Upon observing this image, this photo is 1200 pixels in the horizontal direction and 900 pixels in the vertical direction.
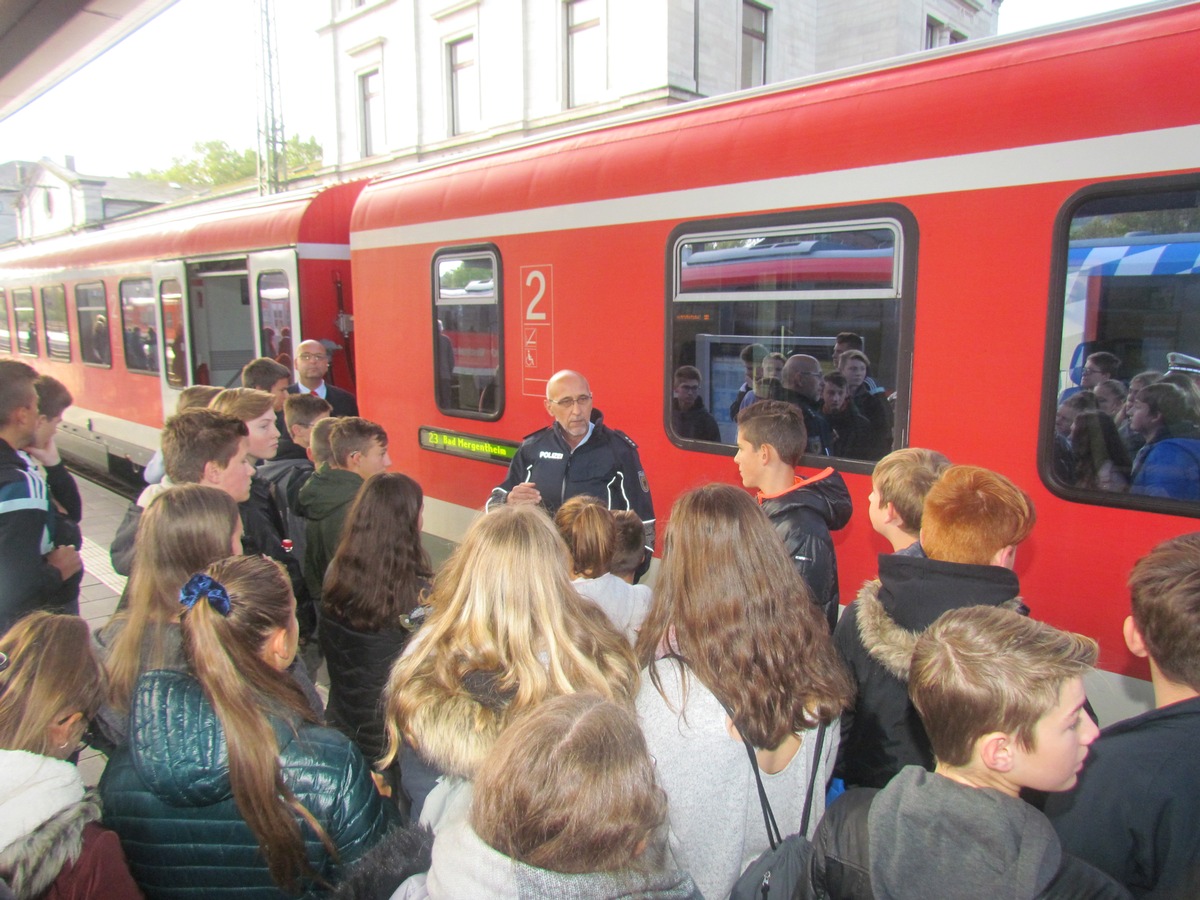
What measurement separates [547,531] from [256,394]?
2.59m

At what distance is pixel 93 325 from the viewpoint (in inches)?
431

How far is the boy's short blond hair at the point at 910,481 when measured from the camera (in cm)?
252

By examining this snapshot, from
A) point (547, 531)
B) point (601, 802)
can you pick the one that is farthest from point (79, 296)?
point (601, 802)

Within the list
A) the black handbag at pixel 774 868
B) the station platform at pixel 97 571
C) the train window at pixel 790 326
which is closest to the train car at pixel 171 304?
the station platform at pixel 97 571

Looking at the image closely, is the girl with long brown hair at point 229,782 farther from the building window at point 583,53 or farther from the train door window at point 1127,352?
the building window at point 583,53

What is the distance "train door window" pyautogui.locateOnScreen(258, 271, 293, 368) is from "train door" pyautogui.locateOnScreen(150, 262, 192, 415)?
5.06 ft

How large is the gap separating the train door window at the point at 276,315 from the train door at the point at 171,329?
1.54m

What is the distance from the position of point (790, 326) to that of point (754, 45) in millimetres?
19670

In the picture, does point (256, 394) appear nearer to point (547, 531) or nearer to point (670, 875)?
point (547, 531)

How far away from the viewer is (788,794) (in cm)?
178

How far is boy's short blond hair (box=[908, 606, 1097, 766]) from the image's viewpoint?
4.84 ft

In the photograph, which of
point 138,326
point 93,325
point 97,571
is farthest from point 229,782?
point 93,325

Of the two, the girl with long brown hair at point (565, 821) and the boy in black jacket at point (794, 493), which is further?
the boy in black jacket at point (794, 493)

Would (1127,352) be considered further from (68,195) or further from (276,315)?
(68,195)
